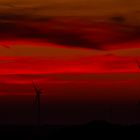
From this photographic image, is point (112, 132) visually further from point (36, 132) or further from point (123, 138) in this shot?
point (36, 132)

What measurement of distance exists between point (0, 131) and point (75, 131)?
18139 mm

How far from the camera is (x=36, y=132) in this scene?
18600cm

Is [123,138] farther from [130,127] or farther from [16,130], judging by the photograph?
[16,130]

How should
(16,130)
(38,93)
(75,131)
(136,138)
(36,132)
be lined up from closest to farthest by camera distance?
1. (38,93)
2. (136,138)
3. (75,131)
4. (36,132)
5. (16,130)

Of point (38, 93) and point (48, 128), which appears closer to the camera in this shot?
point (38, 93)

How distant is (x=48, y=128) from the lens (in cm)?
19775

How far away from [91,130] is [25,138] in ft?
37.2

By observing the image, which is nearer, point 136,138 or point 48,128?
point 136,138

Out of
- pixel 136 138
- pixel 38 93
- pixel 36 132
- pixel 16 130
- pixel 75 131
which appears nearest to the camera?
pixel 38 93

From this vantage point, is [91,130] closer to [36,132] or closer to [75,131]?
[75,131]

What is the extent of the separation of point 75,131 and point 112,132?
6913 millimetres

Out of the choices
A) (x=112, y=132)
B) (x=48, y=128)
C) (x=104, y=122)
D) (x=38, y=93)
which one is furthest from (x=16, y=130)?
(x=38, y=93)

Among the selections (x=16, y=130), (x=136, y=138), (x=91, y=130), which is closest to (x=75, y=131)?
(x=91, y=130)

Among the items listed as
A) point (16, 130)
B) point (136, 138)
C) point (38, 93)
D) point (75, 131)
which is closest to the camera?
point (38, 93)
